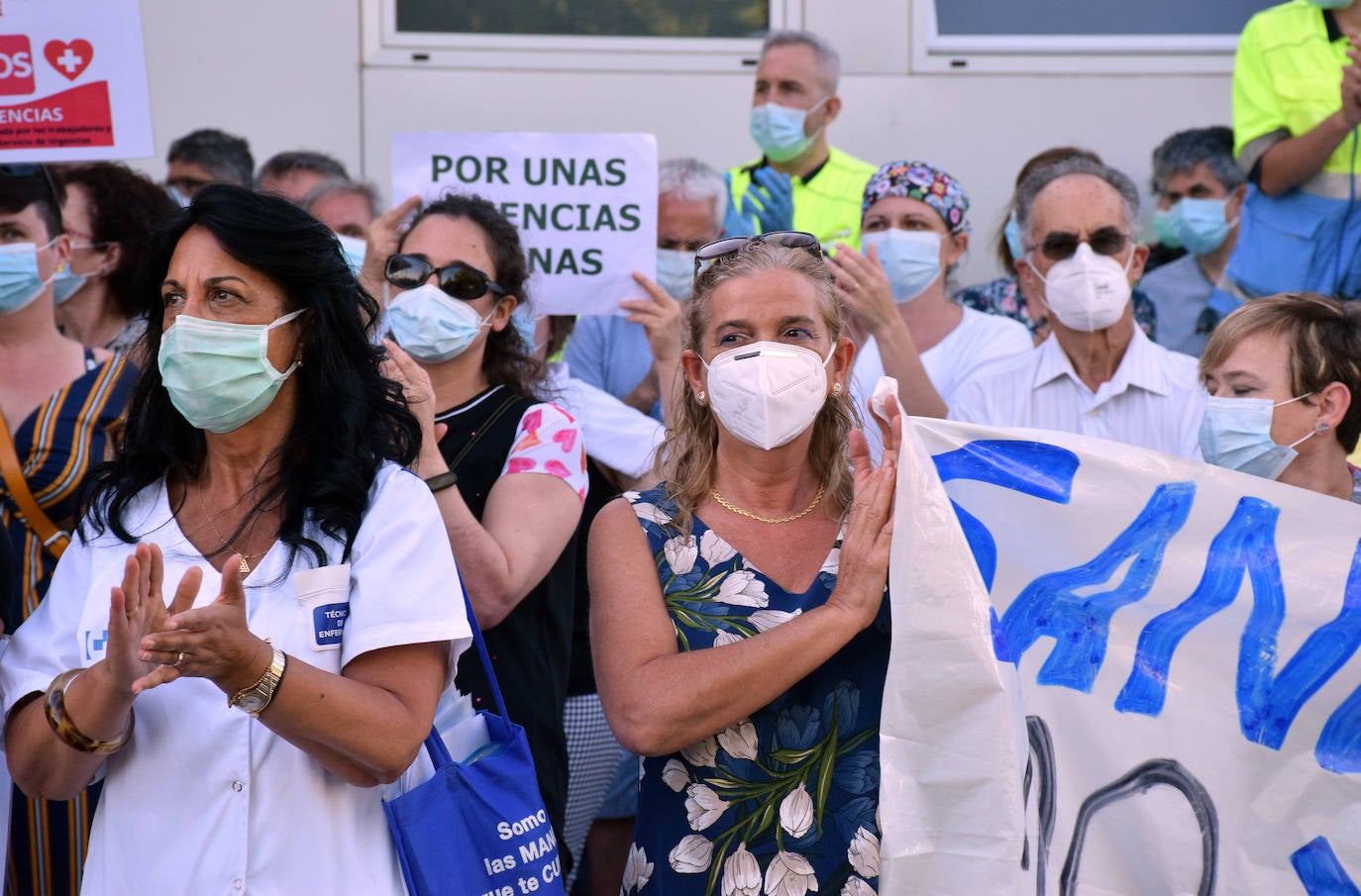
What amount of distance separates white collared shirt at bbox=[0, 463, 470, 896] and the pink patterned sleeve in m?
0.87

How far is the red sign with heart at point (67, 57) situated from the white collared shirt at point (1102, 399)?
268 centimetres

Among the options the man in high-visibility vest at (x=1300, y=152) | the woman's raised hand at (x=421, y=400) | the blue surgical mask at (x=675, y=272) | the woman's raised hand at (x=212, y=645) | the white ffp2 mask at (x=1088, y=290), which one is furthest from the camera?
the man in high-visibility vest at (x=1300, y=152)

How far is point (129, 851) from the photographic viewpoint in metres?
2.47

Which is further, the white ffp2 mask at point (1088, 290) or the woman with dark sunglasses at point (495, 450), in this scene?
the white ffp2 mask at point (1088, 290)

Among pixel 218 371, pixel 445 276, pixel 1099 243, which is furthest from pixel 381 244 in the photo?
pixel 1099 243

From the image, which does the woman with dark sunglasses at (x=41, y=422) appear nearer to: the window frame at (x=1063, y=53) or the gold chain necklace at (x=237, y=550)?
the gold chain necklace at (x=237, y=550)

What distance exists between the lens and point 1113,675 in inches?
118

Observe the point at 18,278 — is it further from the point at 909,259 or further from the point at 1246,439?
the point at 1246,439

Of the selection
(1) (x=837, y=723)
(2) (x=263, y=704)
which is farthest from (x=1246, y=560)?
(2) (x=263, y=704)

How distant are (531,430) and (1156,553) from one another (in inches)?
55.1

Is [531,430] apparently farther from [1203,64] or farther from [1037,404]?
[1203,64]

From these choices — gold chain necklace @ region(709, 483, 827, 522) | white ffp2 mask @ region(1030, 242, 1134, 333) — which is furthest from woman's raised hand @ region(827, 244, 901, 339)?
gold chain necklace @ region(709, 483, 827, 522)

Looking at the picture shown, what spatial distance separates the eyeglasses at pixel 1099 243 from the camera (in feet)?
15.4

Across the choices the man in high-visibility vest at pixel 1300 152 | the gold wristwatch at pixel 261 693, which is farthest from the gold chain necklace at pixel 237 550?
the man in high-visibility vest at pixel 1300 152
